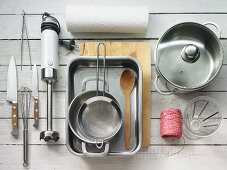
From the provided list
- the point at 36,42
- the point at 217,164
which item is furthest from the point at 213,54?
the point at 36,42

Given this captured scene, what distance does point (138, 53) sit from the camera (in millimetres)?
889

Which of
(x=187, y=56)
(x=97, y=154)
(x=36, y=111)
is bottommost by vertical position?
(x=97, y=154)

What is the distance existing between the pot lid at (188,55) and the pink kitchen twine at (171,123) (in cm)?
7

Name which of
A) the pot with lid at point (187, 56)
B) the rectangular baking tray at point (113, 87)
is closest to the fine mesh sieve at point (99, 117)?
the rectangular baking tray at point (113, 87)

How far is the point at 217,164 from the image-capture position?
88cm

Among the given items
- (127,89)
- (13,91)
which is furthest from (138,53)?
(13,91)

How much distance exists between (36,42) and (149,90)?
309mm

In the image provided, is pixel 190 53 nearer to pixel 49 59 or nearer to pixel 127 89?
pixel 127 89

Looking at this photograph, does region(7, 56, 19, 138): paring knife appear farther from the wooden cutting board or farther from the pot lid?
the pot lid

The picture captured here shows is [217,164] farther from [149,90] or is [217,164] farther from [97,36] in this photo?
[97,36]

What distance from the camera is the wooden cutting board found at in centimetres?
88

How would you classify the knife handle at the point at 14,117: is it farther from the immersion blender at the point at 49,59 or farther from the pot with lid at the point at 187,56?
the pot with lid at the point at 187,56

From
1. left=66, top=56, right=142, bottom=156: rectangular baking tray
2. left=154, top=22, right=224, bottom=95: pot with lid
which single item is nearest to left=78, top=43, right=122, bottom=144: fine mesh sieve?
left=66, top=56, right=142, bottom=156: rectangular baking tray

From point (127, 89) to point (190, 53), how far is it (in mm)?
170
